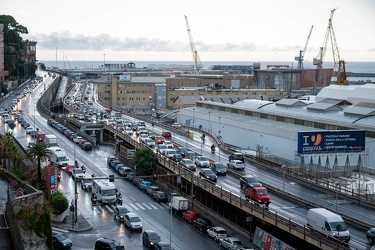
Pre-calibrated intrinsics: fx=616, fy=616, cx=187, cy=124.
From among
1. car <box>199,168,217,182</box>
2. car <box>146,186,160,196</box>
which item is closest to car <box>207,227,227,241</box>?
car <box>199,168,217,182</box>

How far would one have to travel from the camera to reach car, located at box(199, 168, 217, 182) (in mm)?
39062

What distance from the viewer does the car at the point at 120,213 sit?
34312mm

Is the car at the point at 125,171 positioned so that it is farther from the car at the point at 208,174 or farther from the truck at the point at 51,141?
the truck at the point at 51,141

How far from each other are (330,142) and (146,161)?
43.2ft

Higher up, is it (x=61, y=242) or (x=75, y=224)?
(x=61, y=242)

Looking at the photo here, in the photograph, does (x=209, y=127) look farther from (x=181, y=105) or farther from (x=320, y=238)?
(x=320, y=238)

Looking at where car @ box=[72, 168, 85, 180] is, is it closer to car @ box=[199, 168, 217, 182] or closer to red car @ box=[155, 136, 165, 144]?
car @ box=[199, 168, 217, 182]

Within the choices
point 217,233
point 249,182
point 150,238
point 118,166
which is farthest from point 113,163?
point 150,238

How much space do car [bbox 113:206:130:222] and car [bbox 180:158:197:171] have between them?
843cm

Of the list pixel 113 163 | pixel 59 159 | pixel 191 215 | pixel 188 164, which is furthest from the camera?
pixel 113 163

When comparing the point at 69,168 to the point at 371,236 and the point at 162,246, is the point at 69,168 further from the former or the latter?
the point at 371,236

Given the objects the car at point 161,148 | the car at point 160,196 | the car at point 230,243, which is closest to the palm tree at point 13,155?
the car at point 160,196

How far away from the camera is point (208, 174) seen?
39.3 metres

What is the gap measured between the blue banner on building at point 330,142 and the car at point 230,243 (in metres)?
13.7
